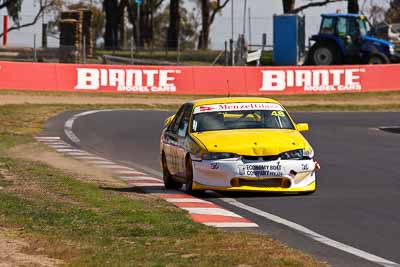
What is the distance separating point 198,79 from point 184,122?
30113 millimetres

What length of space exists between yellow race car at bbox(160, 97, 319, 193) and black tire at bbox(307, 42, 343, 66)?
3692 cm

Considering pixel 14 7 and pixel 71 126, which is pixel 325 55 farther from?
pixel 14 7

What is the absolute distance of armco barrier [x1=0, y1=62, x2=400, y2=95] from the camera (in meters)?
45.1

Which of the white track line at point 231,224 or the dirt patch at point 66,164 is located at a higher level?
the white track line at point 231,224

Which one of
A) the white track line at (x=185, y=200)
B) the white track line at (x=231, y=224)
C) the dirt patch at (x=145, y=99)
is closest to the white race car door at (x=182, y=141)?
the white track line at (x=185, y=200)

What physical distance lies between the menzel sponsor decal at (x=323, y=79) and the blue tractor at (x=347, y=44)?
3258 mm

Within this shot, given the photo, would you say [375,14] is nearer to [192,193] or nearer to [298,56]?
[298,56]

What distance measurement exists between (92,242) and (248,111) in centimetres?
604

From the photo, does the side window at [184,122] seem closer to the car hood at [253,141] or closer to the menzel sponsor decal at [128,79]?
the car hood at [253,141]

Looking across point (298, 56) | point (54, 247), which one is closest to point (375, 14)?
point (298, 56)

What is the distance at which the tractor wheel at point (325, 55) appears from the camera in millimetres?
53316

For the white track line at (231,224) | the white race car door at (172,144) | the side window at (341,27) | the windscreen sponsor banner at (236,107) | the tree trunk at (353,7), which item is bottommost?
the white track line at (231,224)

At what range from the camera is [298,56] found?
58.4 m

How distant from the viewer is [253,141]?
15352 mm
